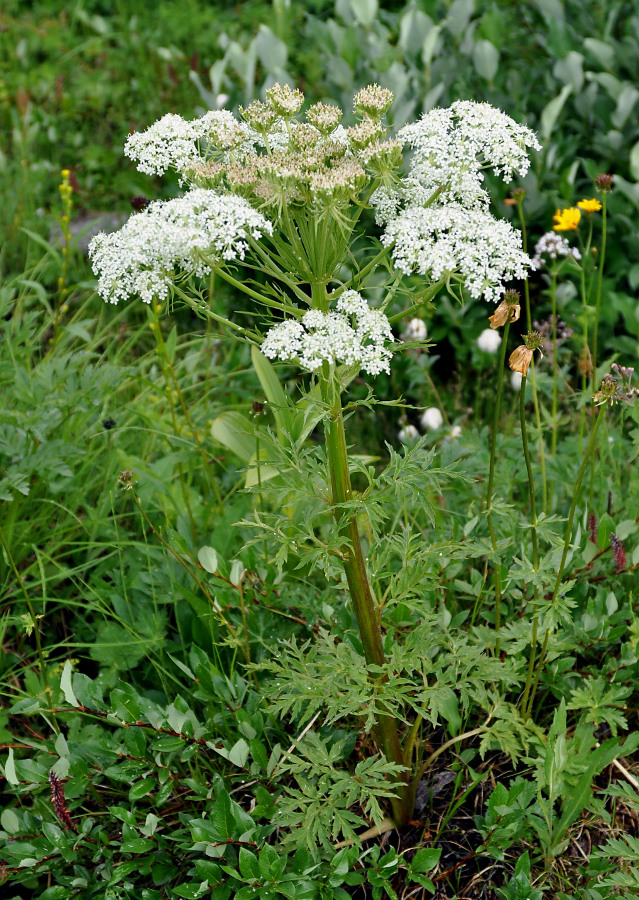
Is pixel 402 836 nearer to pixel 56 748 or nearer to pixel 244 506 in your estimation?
pixel 56 748

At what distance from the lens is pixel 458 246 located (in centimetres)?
153

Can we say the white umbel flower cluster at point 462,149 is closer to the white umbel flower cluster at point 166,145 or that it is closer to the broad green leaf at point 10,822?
the white umbel flower cluster at point 166,145

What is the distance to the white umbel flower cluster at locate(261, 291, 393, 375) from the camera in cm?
146

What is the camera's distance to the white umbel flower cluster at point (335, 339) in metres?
1.46

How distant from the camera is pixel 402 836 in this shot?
1.99m

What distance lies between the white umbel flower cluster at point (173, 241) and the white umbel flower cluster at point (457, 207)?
29 centimetres

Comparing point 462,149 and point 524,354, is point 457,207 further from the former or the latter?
point 524,354

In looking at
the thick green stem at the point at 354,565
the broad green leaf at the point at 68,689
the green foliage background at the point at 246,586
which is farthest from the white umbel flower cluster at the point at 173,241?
the broad green leaf at the point at 68,689

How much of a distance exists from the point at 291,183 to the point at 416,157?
12.7 inches

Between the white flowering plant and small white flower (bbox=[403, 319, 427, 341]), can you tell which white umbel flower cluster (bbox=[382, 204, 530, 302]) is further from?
small white flower (bbox=[403, 319, 427, 341])

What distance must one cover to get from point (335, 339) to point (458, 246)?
30cm

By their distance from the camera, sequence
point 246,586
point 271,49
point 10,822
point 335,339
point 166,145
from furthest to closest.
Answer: point 271,49 < point 246,586 < point 10,822 < point 166,145 < point 335,339

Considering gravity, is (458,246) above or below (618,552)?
above

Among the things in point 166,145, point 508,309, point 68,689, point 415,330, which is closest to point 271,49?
point 415,330
